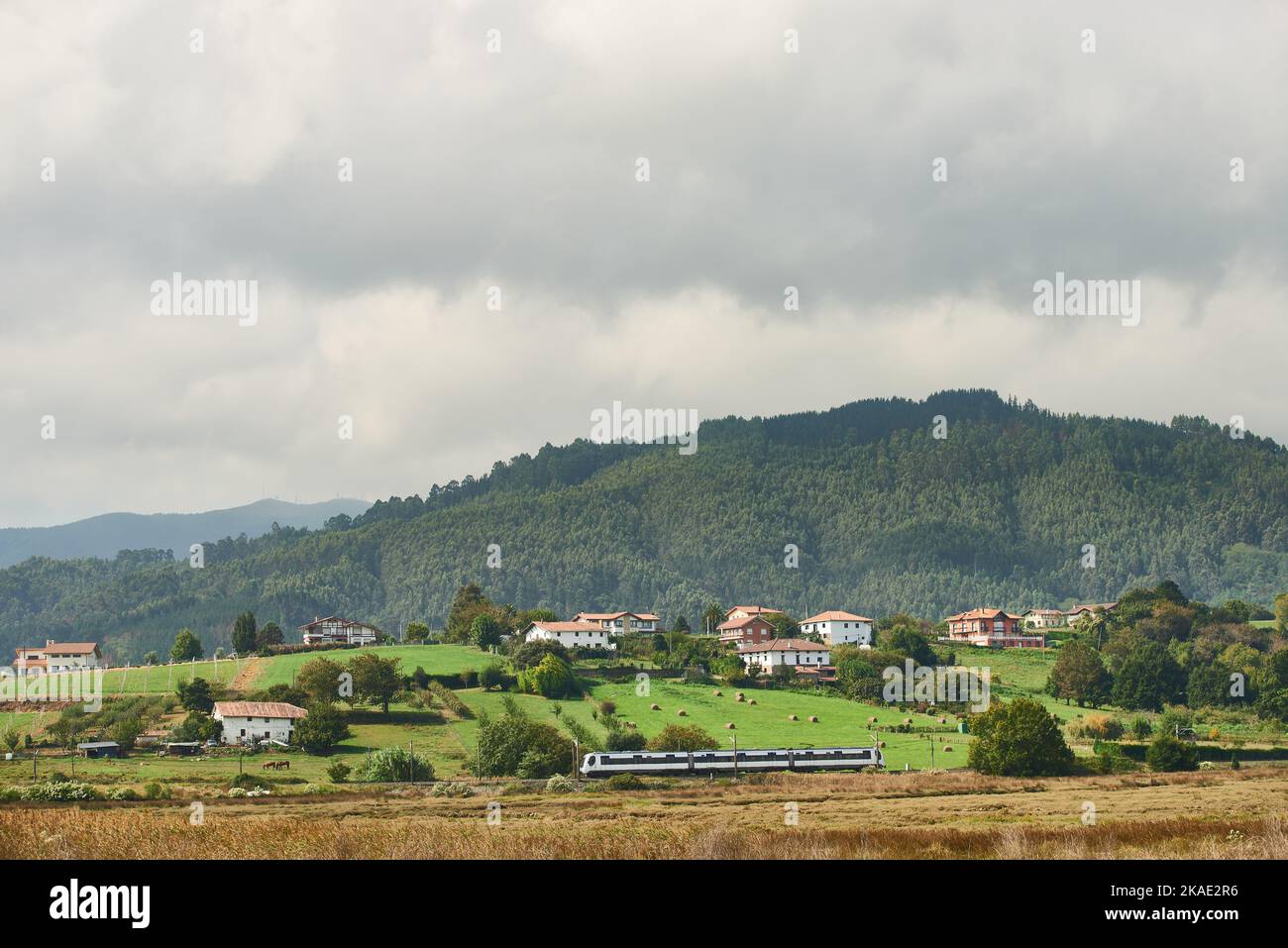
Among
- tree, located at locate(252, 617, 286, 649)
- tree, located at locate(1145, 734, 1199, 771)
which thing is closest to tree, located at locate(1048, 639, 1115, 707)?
tree, located at locate(1145, 734, 1199, 771)

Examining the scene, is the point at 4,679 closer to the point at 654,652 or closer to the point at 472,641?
the point at 472,641

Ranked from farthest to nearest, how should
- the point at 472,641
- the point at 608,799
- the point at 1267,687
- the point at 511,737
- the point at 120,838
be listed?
the point at 472,641 < the point at 1267,687 < the point at 511,737 < the point at 608,799 < the point at 120,838

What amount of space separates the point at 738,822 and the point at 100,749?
61.1 m

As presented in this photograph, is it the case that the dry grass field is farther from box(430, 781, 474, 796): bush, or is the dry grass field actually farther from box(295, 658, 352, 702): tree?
box(295, 658, 352, 702): tree

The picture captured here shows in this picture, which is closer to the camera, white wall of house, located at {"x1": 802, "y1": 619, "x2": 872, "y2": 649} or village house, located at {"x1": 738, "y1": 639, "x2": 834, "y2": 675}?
village house, located at {"x1": 738, "y1": 639, "x2": 834, "y2": 675}

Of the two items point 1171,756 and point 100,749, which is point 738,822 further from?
point 100,749

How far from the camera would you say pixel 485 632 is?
147m

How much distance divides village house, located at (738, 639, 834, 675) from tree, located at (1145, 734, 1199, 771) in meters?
51.7

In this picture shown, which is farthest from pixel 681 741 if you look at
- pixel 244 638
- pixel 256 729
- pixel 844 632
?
pixel 844 632

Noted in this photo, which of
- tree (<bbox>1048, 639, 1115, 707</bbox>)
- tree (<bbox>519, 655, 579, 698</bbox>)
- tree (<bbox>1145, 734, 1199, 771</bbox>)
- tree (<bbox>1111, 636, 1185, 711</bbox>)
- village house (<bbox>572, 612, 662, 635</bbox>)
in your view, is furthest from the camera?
village house (<bbox>572, 612, 662, 635</bbox>)

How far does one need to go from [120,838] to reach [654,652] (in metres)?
116

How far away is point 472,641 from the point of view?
506 feet

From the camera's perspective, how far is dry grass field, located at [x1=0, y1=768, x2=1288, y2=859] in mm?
26719
